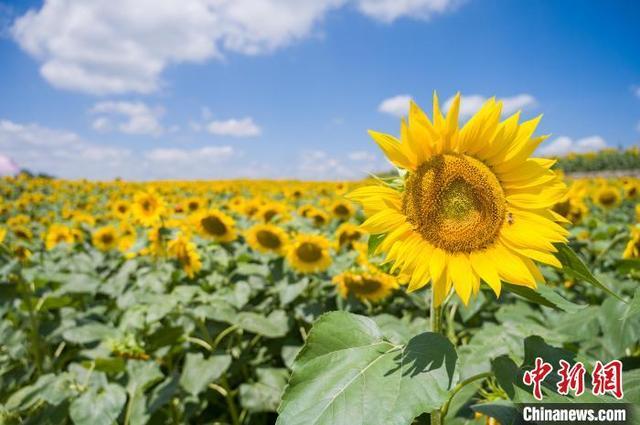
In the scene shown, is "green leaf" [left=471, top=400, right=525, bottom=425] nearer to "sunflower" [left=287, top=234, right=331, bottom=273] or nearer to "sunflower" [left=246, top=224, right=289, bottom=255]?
"sunflower" [left=287, top=234, right=331, bottom=273]

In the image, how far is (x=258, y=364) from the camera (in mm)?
2914

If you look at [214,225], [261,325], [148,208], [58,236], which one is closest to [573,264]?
[261,325]

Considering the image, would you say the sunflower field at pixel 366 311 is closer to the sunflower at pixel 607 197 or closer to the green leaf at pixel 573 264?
the green leaf at pixel 573 264

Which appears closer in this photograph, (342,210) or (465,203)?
(465,203)

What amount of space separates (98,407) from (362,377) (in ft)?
5.11

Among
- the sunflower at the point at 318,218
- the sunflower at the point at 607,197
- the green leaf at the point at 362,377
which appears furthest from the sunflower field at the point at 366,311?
the sunflower at the point at 607,197

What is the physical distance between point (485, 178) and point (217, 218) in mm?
3225

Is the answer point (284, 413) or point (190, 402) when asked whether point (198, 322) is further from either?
point (284, 413)

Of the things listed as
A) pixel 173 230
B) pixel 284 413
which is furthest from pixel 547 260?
pixel 173 230

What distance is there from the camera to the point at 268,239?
4.00 metres

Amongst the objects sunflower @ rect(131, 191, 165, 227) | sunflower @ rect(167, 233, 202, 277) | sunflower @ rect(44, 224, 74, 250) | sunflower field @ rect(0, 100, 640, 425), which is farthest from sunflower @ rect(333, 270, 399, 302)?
sunflower @ rect(44, 224, 74, 250)

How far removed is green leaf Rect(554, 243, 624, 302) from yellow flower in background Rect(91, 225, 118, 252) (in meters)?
5.35

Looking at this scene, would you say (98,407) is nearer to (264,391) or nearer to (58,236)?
(264,391)

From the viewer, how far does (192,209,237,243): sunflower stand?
14.0ft
